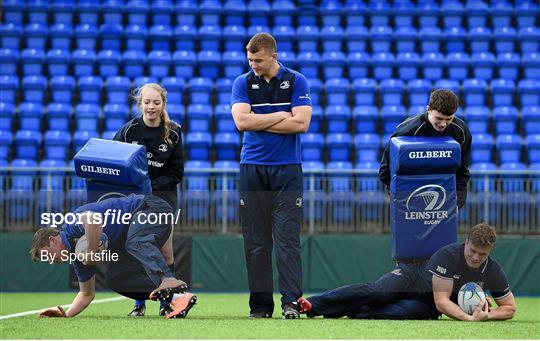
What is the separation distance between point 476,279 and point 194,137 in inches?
338

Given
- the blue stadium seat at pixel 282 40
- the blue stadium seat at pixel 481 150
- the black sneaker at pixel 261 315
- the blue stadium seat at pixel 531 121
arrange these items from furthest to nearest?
1. the blue stadium seat at pixel 282 40
2. the blue stadium seat at pixel 531 121
3. the blue stadium seat at pixel 481 150
4. the black sneaker at pixel 261 315

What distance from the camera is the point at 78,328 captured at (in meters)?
5.58

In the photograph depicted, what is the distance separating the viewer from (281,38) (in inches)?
701

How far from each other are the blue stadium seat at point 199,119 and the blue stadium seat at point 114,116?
3.37 ft

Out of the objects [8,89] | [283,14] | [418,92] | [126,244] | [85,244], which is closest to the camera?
[85,244]

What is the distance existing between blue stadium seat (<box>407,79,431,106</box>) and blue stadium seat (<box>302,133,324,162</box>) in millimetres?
2168

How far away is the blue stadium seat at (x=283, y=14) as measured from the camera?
18.5 m

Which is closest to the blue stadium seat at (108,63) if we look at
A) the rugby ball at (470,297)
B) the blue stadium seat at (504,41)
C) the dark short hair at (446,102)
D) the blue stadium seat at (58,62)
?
the blue stadium seat at (58,62)

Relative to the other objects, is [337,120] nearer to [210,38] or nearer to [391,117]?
[391,117]

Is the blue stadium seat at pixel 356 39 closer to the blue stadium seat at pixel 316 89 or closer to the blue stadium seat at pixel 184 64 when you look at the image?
the blue stadium seat at pixel 316 89

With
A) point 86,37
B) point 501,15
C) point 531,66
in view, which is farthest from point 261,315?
point 501,15

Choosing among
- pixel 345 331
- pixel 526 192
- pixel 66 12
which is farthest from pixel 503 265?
pixel 66 12

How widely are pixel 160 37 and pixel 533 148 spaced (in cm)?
716

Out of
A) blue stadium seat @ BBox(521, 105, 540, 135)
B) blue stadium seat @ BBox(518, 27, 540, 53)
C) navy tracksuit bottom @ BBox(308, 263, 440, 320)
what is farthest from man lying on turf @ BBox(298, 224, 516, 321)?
blue stadium seat @ BBox(518, 27, 540, 53)
